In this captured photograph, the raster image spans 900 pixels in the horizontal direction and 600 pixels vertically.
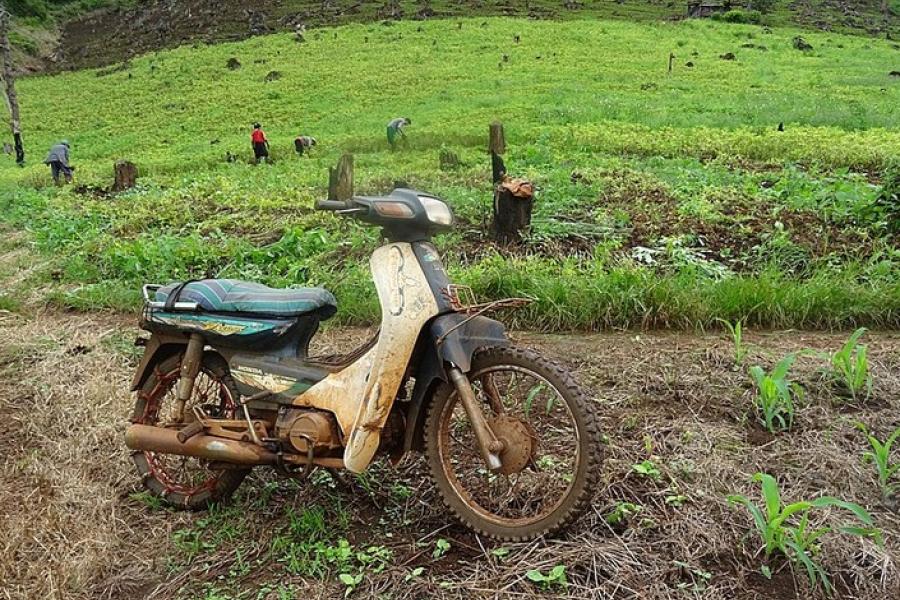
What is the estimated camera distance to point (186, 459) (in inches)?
153

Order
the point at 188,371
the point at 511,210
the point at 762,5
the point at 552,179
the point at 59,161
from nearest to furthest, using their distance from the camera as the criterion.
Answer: the point at 188,371 < the point at 511,210 < the point at 552,179 < the point at 59,161 < the point at 762,5

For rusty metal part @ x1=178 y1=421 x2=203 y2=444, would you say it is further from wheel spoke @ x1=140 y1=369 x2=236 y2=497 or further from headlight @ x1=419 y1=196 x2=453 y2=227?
headlight @ x1=419 y1=196 x2=453 y2=227

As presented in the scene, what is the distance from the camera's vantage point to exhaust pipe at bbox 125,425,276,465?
3.28m

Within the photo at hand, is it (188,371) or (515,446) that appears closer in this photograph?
(515,446)

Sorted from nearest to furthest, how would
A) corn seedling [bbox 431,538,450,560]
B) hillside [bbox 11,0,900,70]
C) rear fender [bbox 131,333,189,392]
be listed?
corn seedling [bbox 431,538,450,560], rear fender [bbox 131,333,189,392], hillside [bbox 11,0,900,70]

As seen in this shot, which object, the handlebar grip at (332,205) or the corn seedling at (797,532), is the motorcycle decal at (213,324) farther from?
the corn seedling at (797,532)

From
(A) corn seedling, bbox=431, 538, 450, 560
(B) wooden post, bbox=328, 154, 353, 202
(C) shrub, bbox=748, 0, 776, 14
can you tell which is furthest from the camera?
(C) shrub, bbox=748, 0, 776, 14

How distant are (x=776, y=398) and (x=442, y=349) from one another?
171 cm

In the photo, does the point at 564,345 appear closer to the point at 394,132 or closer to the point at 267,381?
the point at 267,381


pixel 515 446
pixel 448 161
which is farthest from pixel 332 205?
pixel 448 161

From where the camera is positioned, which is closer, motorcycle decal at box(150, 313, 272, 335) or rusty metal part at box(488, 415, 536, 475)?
rusty metal part at box(488, 415, 536, 475)

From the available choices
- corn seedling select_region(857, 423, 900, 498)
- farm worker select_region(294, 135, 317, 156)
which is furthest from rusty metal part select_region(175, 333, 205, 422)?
farm worker select_region(294, 135, 317, 156)

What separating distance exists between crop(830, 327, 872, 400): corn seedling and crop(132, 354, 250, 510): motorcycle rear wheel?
112 inches

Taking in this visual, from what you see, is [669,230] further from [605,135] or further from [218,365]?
[605,135]
